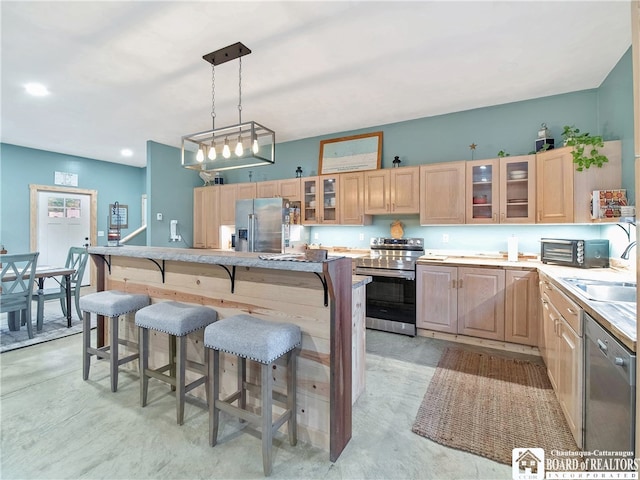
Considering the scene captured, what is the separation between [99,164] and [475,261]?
24.0 feet

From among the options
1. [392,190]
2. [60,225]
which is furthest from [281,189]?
[60,225]

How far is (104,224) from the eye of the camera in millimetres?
6434

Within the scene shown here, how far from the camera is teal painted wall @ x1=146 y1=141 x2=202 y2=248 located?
503 centimetres

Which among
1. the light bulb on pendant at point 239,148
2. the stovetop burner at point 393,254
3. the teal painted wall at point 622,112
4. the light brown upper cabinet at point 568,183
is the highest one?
the teal painted wall at point 622,112

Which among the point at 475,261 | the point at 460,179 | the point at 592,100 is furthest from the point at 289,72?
the point at 592,100

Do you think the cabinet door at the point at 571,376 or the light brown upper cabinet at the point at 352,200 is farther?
the light brown upper cabinet at the point at 352,200

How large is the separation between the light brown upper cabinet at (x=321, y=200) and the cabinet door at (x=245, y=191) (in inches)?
38.5

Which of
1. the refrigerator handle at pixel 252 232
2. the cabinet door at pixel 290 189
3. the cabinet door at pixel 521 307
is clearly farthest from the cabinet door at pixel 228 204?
the cabinet door at pixel 521 307

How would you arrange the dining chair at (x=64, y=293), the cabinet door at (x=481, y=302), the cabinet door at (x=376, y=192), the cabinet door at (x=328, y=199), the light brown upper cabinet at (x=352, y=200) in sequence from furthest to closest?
the cabinet door at (x=328, y=199) < the light brown upper cabinet at (x=352, y=200) < the cabinet door at (x=376, y=192) < the dining chair at (x=64, y=293) < the cabinet door at (x=481, y=302)

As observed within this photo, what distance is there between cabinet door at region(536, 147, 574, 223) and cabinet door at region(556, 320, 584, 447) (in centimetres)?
150

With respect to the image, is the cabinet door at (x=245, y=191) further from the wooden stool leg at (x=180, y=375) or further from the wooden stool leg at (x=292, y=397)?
the wooden stool leg at (x=292, y=397)

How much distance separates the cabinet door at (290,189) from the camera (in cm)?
481

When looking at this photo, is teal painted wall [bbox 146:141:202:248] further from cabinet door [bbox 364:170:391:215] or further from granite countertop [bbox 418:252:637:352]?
granite countertop [bbox 418:252:637:352]

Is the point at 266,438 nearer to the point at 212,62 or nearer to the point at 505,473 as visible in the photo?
the point at 505,473
